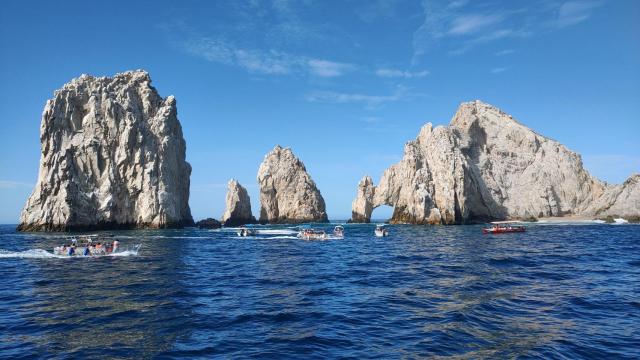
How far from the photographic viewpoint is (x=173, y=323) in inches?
671

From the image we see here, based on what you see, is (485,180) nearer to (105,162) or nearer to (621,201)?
(621,201)

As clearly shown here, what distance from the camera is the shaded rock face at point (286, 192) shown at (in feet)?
503

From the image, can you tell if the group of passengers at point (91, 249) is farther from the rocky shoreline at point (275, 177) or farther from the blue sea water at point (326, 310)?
the rocky shoreline at point (275, 177)

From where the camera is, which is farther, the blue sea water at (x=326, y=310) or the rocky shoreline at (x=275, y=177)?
the rocky shoreline at (x=275, y=177)

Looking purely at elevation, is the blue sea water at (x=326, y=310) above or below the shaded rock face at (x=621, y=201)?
below

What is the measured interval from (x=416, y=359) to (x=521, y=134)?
150297 millimetres

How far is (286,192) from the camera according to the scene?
509ft

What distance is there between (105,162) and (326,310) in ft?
335

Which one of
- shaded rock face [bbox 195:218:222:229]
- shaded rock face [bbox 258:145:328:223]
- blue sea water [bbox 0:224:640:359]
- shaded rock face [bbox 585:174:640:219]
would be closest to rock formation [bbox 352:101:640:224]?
shaded rock face [bbox 585:174:640:219]

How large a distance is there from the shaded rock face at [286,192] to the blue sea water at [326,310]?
11719 centimetres

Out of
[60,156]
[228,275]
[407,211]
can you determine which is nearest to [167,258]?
[228,275]

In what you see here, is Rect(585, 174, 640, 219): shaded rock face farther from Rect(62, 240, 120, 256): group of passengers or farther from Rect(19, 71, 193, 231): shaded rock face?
Rect(62, 240, 120, 256): group of passengers

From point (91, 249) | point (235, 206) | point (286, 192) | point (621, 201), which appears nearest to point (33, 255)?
point (91, 249)

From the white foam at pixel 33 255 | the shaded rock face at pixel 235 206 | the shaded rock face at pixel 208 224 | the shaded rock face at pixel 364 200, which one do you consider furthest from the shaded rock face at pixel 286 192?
the white foam at pixel 33 255
